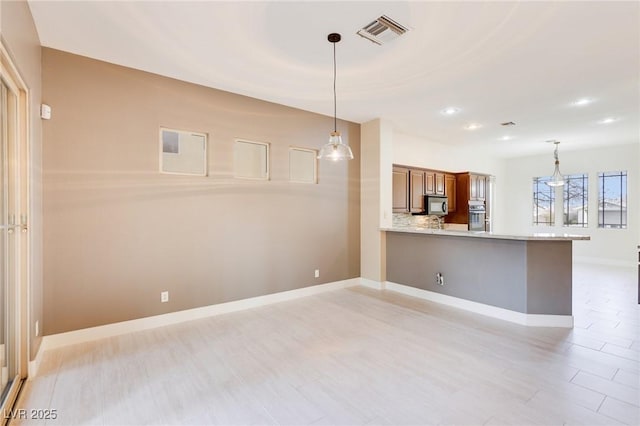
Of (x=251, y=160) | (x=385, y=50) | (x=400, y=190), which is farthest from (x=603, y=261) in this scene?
(x=251, y=160)

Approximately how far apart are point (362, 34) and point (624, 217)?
809cm

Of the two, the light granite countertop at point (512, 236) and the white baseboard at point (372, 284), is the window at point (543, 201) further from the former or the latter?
the white baseboard at point (372, 284)

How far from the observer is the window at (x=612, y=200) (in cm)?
723

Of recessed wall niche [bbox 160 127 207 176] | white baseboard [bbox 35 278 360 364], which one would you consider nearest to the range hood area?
white baseboard [bbox 35 278 360 364]

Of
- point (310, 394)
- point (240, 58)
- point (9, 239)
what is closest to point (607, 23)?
point (240, 58)

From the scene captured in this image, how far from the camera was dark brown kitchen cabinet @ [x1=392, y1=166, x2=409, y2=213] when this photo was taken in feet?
19.8

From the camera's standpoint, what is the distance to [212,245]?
3969 mm

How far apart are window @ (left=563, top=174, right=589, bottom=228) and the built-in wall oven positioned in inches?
89.4

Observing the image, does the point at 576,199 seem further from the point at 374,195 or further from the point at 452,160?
the point at 374,195

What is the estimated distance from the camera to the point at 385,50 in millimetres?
3100

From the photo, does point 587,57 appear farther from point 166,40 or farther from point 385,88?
point 166,40

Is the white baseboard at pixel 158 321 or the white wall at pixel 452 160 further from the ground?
the white wall at pixel 452 160

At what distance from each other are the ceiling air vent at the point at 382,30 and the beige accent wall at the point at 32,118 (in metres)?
2.48

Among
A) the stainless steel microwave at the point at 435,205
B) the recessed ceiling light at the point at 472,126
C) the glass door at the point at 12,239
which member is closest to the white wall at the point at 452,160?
the stainless steel microwave at the point at 435,205
